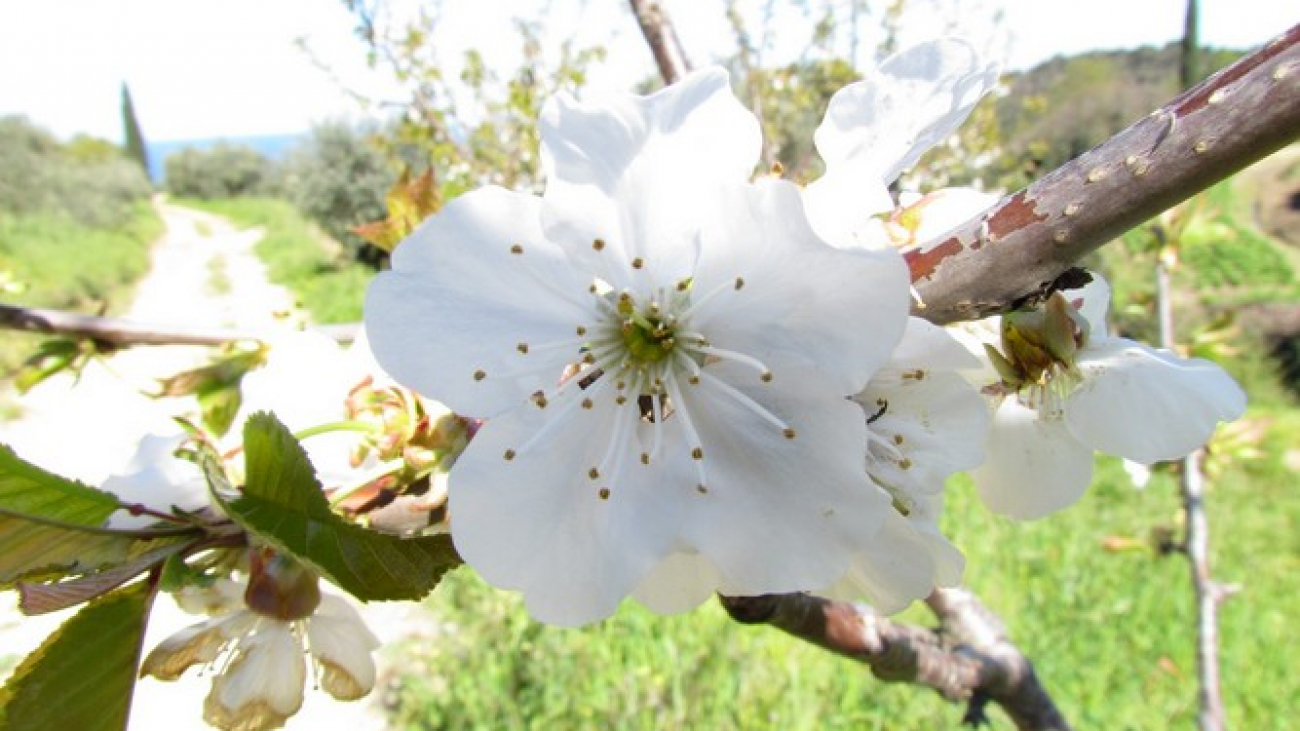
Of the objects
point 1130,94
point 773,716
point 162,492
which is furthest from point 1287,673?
point 1130,94

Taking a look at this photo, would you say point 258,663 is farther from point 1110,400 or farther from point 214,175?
point 214,175

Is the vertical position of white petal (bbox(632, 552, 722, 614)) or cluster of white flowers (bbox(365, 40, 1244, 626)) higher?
cluster of white flowers (bbox(365, 40, 1244, 626))

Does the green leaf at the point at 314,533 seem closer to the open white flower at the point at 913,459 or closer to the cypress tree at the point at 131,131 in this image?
the open white flower at the point at 913,459

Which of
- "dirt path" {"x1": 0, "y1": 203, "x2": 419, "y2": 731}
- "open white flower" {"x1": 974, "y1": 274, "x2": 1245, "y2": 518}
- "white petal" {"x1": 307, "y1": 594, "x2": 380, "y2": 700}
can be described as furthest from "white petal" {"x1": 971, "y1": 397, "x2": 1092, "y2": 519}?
→ "dirt path" {"x1": 0, "y1": 203, "x2": 419, "y2": 731}

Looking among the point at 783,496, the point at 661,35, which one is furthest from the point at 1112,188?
the point at 661,35

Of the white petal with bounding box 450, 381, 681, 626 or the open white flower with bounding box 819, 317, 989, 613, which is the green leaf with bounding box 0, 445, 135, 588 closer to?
the white petal with bounding box 450, 381, 681, 626

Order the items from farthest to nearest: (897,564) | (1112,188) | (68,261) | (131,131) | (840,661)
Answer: (131,131), (68,261), (840,661), (897,564), (1112,188)
